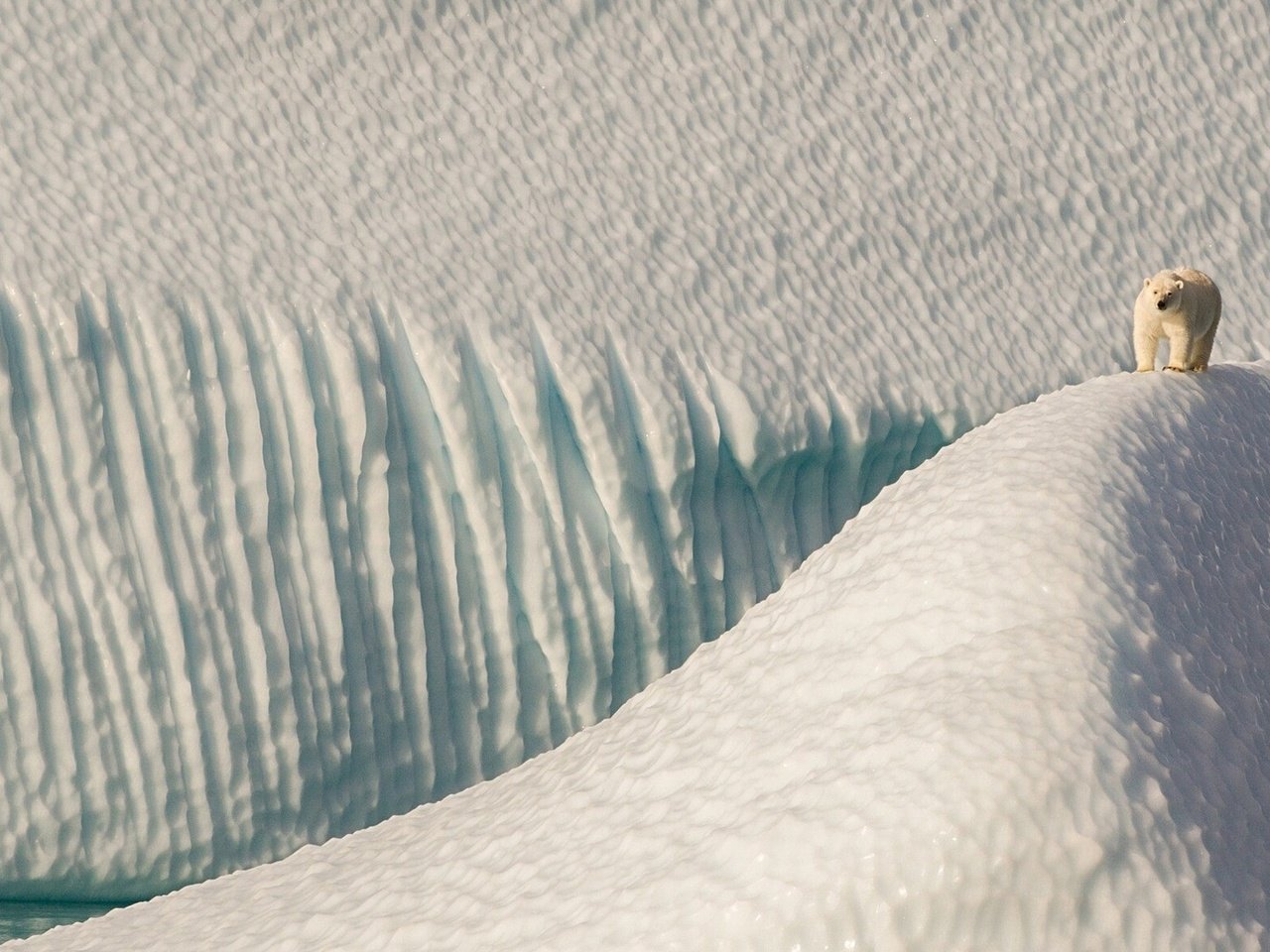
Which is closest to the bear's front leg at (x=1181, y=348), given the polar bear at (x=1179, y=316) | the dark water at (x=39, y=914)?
the polar bear at (x=1179, y=316)

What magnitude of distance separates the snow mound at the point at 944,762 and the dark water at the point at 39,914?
0.43ft

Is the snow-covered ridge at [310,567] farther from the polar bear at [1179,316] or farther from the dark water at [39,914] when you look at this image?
the polar bear at [1179,316]

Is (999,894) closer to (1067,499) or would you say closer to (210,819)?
(1067,499)

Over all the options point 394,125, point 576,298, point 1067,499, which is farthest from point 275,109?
point 1067,499

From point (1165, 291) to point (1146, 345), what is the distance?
74mm

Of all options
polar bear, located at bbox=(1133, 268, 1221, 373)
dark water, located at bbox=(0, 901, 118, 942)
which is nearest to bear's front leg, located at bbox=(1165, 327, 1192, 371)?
polar bear, located at bbox=(1133, 268, 1221, 373)

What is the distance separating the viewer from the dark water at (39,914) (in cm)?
122

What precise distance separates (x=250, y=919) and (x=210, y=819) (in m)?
0.24

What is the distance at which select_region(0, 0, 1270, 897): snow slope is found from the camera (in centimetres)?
123

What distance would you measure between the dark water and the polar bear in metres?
0.97

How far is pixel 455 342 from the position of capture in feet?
4.31

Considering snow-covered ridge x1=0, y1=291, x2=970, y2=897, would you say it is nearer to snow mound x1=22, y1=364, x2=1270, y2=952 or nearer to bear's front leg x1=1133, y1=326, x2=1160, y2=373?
snow mound x1=22, y1=364, x2=1270, y2=952

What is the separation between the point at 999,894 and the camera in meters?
0.73

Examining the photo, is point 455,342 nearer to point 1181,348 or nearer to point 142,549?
point 142,549
